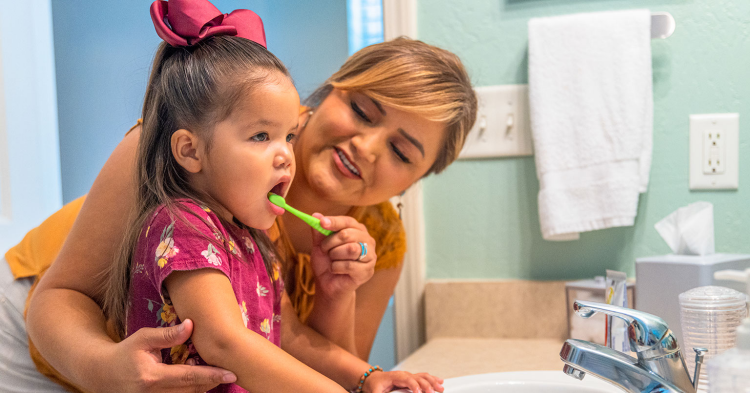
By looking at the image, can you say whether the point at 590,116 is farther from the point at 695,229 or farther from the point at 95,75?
the point at 95,75

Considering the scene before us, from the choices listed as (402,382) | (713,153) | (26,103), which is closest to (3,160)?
(26,103)

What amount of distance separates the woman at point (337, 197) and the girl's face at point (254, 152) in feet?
0.47

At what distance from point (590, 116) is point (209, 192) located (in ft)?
2.60

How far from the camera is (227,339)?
1.87ft

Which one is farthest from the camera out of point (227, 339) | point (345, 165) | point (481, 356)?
point (481, 356)

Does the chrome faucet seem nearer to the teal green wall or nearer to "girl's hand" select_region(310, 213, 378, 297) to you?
"girl's hand" select_region(310, 213, 378, 297)

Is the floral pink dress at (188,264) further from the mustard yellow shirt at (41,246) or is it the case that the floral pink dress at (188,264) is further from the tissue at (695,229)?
the tissue at (695,229)

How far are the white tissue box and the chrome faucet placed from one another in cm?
37

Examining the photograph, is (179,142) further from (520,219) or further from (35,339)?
(520,219)

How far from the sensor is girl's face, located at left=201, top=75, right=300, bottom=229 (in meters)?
0.63

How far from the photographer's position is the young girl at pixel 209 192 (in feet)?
1.91

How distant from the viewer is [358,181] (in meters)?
0.90

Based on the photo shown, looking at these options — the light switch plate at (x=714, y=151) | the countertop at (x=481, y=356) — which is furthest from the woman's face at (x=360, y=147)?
the light switch plate at (x=714, y=151)

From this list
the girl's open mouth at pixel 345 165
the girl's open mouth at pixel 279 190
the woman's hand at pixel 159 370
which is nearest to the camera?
the woman's hand at pixel 159 370
